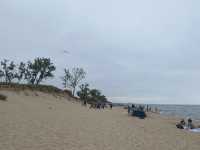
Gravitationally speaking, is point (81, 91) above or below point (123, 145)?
above

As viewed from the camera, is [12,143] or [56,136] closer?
[12,143]

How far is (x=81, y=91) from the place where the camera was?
88.6 m

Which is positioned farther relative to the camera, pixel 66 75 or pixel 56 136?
pixel 66 75

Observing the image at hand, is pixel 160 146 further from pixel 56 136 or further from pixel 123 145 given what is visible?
pixel 56 136

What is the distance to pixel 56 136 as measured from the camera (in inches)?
504

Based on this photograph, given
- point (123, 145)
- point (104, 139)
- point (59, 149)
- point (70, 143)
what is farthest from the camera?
point (104, 139)

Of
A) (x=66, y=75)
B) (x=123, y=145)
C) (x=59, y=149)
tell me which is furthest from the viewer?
(x=66, y=75)

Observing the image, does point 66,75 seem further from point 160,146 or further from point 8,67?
point 160,146

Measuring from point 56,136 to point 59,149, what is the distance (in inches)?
106

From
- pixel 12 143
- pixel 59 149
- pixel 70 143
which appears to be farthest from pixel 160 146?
pixel 12 143

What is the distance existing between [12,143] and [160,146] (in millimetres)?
6421

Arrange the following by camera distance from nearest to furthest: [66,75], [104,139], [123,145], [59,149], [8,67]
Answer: [59,149] < [123,145] < [104,139] < [8,67] < [66,75]

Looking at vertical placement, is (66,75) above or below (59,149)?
above

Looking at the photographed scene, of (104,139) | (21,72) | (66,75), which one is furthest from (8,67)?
(104,139)
